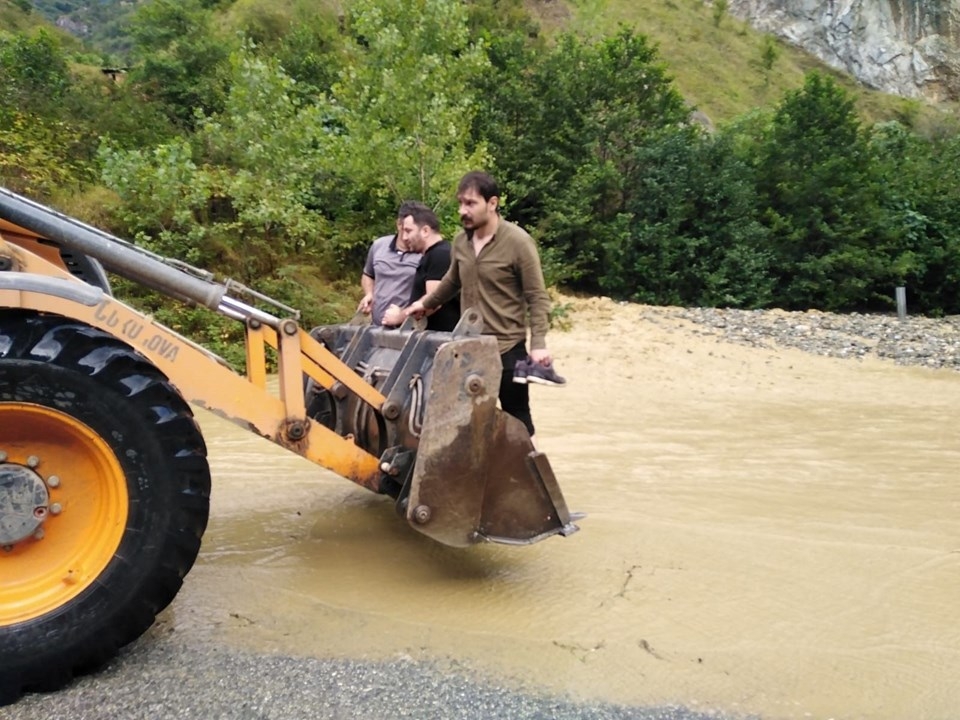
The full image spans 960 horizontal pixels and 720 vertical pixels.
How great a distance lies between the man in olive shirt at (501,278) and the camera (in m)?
3.76

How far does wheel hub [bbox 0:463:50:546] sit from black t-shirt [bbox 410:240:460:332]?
7.32ft

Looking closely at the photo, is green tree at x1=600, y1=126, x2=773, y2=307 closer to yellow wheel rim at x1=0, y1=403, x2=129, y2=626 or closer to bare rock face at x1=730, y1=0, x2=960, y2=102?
yellow wheel rim at x1=0, y1=403, x2=129, y2=626

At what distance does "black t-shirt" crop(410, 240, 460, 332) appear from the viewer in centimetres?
439

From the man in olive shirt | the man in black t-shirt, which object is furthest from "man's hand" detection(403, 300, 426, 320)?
the man in olive shirt

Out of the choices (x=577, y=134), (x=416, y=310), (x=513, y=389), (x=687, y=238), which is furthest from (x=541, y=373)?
(x=577, y=134)

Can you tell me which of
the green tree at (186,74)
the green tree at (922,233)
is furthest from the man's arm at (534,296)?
the green tree at (922,233)

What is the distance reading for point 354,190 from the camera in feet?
45.9

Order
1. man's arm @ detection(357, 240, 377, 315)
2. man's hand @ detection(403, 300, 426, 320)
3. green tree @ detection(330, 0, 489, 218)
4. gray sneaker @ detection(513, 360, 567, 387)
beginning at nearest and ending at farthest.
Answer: gray sneaker @ detection(513, 360, 567, 387) → man's hand @ detection(403, 300, 426, 320) → man's arm @ detection(357, 240, 377, 315) → green tree @ detection(330, 0, 489, 218)

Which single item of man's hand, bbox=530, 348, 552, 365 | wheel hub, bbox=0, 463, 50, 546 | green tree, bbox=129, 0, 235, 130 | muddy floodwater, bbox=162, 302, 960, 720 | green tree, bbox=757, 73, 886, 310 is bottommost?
muddy floodwater, bbox=162, 302, 960, 720

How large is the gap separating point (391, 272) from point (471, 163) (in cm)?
950

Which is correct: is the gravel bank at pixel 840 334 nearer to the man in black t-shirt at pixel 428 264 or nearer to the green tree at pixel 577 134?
the green tree at pixel 577 134

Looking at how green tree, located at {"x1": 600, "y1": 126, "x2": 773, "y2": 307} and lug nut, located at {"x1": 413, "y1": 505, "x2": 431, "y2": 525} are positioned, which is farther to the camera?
green tree, located at {"x1": 600, "y1": 126, "x2": 773, "y2": 307}

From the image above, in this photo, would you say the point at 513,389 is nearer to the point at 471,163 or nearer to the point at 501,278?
the point at 501,278

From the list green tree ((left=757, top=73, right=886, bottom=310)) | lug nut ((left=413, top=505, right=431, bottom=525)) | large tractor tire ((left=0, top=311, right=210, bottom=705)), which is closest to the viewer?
large tractor tire ((left=0, top=311, right=210, bottom=705))
